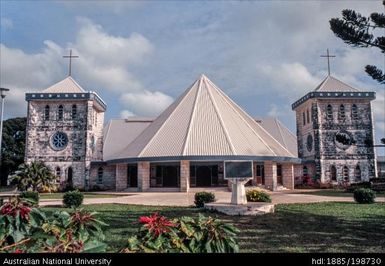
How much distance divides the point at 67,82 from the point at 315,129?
28162 mm

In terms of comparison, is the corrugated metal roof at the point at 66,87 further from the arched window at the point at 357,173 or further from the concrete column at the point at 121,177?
the arched window at the point at 357,173

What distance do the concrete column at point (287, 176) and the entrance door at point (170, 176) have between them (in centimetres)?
1006

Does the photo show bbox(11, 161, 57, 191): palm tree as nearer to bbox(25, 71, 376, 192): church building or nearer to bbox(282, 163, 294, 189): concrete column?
bbox(25, 71, 376, 192): church building

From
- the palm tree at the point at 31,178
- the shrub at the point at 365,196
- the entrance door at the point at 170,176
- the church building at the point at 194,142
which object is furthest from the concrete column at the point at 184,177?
the shrub at the point at 365,196

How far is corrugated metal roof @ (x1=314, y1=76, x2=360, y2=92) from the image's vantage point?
43.3 m

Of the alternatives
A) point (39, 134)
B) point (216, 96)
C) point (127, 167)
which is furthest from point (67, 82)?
point (216, 96)

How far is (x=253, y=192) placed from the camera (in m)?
18.0

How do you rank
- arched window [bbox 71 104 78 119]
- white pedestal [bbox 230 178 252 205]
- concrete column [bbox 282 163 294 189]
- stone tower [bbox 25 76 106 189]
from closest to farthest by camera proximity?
white pedestal [bbox 230 178 252 205], concrete column [bbox 282 163 294 189], stone tower [bbox 25 76 106 189], arched window [bbox 71 104 78 119]

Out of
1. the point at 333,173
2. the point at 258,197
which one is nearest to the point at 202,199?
the point at 258,197

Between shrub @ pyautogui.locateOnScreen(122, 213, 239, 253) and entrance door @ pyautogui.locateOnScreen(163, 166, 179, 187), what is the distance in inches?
1189

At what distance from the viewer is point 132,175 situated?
3566 cm

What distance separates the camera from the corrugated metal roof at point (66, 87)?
40.0m

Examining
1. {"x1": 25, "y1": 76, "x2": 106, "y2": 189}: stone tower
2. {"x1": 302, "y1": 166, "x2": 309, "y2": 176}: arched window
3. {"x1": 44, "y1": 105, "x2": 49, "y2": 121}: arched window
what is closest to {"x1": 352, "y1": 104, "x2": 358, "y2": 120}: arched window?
{"x1": 302, "y1": 166, "x2": 309, "y2": 176}: arched window
